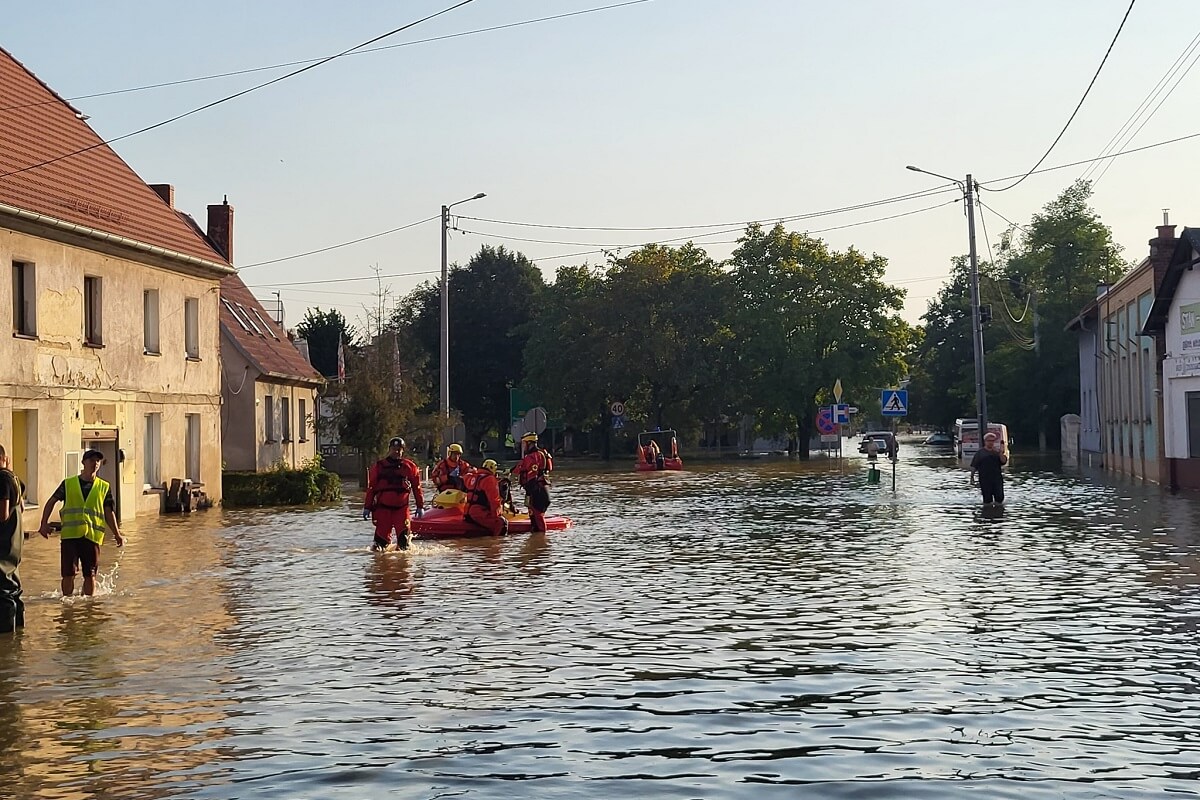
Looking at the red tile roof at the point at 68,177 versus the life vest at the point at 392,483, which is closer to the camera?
the life vest at the point at 392,483

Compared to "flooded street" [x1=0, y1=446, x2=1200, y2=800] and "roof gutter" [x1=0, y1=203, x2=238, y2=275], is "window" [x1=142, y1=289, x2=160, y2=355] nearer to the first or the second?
"roof gutter" [x1=0, y1=203, x2=238, y2=275]

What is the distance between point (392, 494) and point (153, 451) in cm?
1488

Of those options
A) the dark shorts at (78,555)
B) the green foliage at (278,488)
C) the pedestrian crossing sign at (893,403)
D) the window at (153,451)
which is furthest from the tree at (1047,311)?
the dark shorts at (78,555)

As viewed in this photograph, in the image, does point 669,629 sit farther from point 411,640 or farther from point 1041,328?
point 1041,328

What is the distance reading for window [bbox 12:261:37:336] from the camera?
30.1 meters

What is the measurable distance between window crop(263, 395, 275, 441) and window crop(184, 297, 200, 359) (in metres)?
15.9

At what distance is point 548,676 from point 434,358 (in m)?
84.5

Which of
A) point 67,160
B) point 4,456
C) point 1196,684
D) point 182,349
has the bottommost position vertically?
point 1196,684

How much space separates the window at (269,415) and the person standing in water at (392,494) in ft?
102

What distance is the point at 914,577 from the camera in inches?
762

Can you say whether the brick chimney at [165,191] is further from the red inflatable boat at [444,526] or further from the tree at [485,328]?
the tree at [485,328]

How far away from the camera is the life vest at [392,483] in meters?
23.3

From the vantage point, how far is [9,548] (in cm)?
1444

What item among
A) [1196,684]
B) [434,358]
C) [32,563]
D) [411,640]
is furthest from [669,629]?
[434,358]
